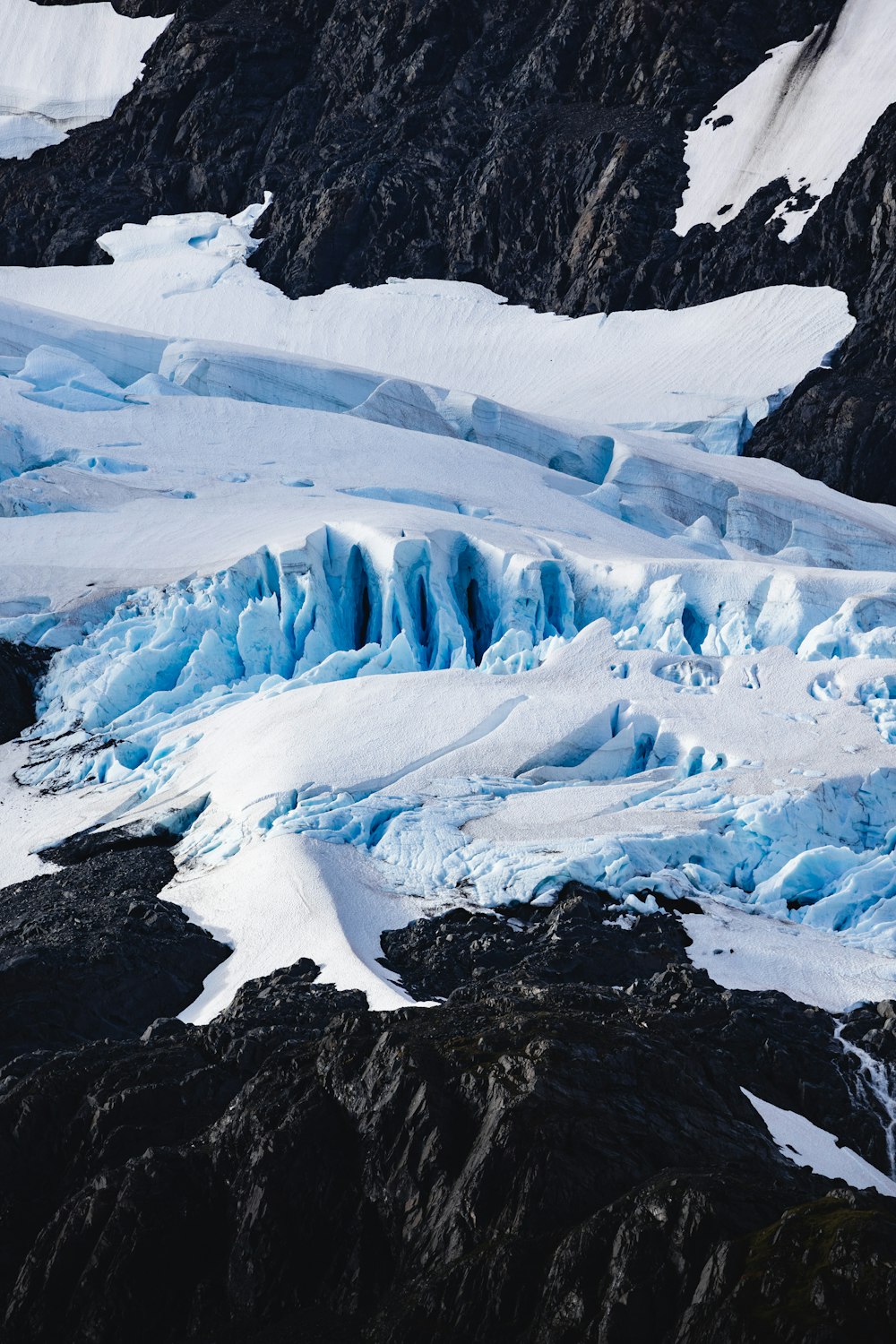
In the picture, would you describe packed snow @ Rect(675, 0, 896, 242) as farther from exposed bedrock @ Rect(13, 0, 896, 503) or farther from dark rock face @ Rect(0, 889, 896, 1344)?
dark rock face @ Rect(0, 889, 896, 1344)

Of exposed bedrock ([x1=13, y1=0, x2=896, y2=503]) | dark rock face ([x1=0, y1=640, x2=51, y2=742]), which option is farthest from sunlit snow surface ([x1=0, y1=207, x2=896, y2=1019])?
exposed bedrock ([x1=13, y1=0, x2=896, y2=503])

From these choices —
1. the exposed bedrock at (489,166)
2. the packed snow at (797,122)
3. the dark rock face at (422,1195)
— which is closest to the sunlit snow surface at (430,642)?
the dark rock face at (422,1195)

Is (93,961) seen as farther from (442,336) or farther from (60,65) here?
(60,65)

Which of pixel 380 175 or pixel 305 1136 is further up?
pixel 380 175

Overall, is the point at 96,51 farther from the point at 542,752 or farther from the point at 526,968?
the point at 526,968

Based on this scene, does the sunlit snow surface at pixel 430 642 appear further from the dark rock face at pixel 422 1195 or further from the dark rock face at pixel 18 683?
the dark rock face at pixel 422 1195

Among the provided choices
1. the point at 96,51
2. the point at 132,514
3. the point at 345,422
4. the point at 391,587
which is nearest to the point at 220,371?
the point at 345,422
